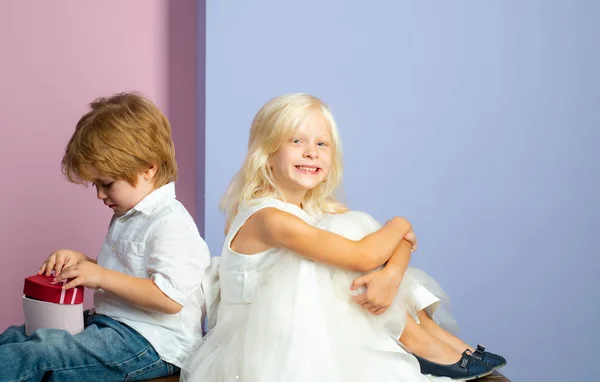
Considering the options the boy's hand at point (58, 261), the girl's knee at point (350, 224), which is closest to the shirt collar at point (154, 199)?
the boy's hand at point (58, 261)

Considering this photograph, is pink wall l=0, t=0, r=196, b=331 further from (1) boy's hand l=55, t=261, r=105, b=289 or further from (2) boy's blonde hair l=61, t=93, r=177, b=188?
(1) boy's hand l=55, t=261, r=105, b=289

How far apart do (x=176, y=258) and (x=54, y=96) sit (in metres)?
0.98

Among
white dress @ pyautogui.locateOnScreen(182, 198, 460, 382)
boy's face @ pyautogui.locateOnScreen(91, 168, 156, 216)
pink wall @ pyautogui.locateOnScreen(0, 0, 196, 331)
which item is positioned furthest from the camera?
pink wall @ pyautogui.locateOnScreen(0, 0, 196, 331)

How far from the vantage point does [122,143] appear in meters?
1.57

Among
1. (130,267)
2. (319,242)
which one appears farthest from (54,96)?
(319,242)

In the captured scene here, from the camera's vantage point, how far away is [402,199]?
229cm

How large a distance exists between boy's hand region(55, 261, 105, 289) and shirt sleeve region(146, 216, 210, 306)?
0.35ft

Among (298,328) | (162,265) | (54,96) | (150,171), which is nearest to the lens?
(298,328)

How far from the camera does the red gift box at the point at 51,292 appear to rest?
145 centimetres

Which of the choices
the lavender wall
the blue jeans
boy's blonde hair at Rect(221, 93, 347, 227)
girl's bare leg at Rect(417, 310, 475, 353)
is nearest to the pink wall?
the lavender wall

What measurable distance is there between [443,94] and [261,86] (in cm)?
58

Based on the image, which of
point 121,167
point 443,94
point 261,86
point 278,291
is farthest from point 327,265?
point 443,94

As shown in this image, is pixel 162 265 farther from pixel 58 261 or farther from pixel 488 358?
pixel 488 358

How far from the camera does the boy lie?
1462 mm
